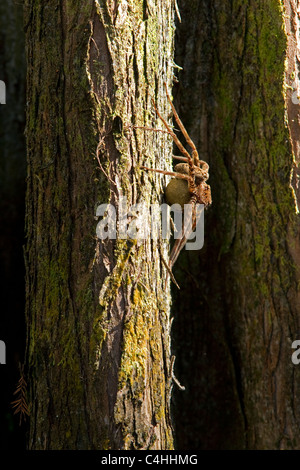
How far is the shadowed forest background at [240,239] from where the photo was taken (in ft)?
8.80

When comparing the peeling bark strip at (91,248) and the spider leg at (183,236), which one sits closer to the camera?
the peeling bark strip at (91,248)

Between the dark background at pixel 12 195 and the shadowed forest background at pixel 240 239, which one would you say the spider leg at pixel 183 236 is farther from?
the dark background at pixel 12 195

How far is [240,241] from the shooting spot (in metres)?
2.82

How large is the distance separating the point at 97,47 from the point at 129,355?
129 centimetres

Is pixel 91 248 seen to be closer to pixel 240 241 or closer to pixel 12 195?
pixel 240 241

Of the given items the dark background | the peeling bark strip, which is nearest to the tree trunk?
the peeling bark strip

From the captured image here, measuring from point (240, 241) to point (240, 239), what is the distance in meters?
0.01

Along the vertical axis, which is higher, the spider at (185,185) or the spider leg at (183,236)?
the spider at (185,185)

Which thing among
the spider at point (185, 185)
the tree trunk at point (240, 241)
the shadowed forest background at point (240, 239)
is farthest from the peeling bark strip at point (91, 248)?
the tree trunk at point (240, 241)

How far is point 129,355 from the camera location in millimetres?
2113

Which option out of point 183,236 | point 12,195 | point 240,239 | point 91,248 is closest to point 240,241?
point 240,239

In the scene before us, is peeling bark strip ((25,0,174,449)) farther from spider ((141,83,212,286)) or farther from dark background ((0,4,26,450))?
dark background ((0,4,26,450))
